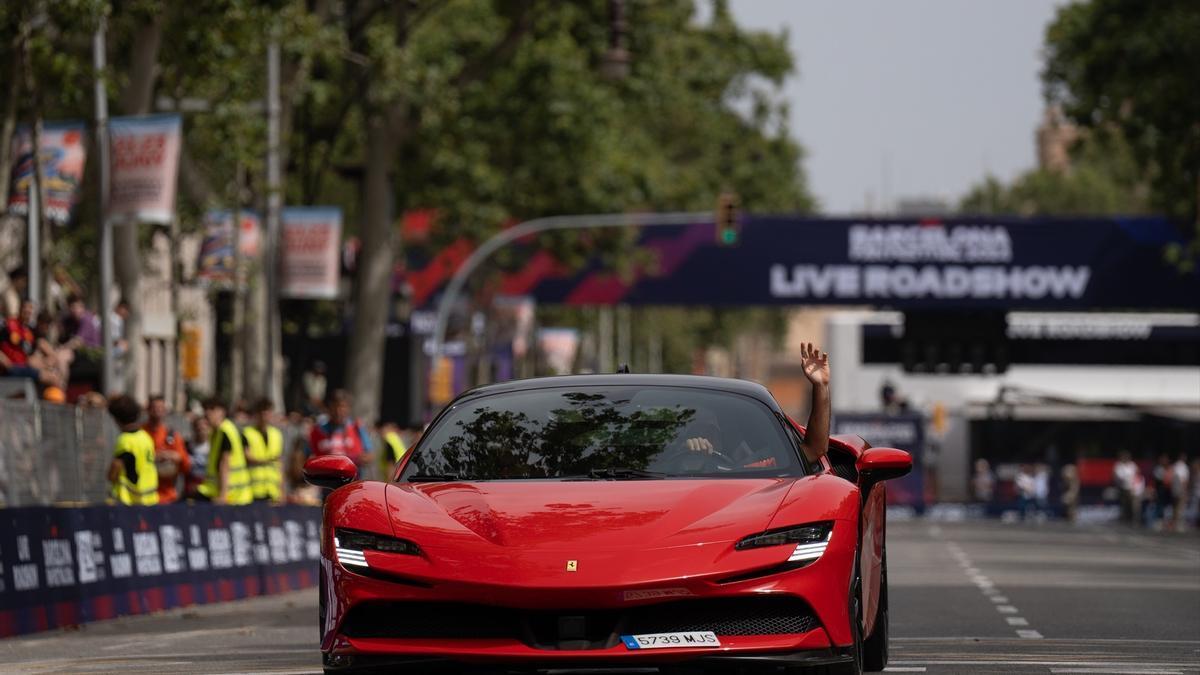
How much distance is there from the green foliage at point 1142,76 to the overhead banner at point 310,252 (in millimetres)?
15183

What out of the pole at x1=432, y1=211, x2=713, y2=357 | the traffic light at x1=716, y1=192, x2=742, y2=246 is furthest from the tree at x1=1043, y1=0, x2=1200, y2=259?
the pole at x1=432, y1=211, x2=713, y2=357

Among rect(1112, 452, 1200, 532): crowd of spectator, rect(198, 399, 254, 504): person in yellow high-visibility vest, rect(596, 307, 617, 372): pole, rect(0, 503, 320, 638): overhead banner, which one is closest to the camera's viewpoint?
rect(0, 503, 320, 638): overhead banner

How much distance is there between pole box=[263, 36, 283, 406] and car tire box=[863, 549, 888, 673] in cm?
2117

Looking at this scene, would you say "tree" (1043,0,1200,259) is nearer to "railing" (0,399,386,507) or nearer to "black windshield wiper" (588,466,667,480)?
"railing" (0,399,386,507)

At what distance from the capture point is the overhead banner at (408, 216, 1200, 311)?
52.8m

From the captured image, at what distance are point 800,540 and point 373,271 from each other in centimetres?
3036

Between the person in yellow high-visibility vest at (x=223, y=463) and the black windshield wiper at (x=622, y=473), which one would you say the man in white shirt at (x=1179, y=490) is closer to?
the person in yellow high-visibility vest at (x=223, y=463)

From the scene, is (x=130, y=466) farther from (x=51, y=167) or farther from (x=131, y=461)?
(x=51, y=167)

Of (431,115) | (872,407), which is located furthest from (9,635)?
(872,407)

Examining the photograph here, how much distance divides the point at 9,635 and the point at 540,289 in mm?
39744

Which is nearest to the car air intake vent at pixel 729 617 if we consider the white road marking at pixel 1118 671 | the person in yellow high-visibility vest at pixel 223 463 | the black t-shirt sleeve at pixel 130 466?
the white road marking at pixel 1118 671

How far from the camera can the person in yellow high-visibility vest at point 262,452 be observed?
21.1 metres

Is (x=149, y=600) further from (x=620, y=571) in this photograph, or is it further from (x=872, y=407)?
(x=872, y=407)

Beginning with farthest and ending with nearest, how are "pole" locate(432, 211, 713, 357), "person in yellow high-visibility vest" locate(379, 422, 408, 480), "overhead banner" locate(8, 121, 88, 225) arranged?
"pole" locate(432, 211, 713, 357) < "overhead banner" locate(8, 121, 88, 225) < "person in yellow high-visibility vest" locate(379, 422, 408, 480)
